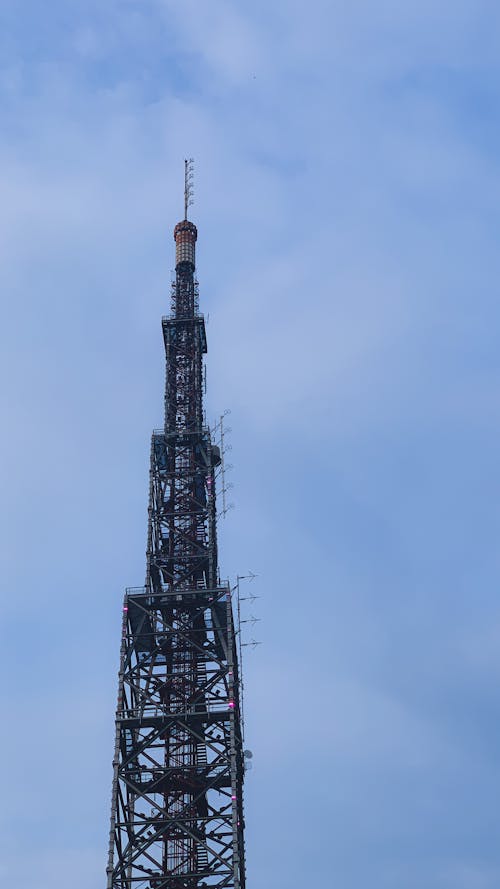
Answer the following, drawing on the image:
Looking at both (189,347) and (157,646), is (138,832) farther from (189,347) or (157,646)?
(189,347)

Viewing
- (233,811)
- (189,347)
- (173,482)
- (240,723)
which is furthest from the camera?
(189,347)

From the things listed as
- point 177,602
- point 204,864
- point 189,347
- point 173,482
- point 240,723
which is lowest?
point 204,864

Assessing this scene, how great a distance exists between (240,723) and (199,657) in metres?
6.39

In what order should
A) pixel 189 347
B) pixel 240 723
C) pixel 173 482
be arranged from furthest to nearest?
pixel 189 347 → pixel 173 482 → pixel 240 723

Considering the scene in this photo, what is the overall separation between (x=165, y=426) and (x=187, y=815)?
38.9 meters

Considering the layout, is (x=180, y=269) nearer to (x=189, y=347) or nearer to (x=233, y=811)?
(x=189, y=347)

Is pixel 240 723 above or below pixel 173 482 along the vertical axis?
Result: below

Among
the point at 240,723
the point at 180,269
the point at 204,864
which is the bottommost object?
the point at 204,864

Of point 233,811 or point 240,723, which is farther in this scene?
point 240,723

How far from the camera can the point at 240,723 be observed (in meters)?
97.4

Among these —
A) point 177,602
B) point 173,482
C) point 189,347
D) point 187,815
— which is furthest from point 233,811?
point 189,347

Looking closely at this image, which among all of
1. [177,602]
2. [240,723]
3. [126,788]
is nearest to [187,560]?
[177,602]

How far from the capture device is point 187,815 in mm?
89188

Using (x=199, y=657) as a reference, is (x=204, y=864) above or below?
below
